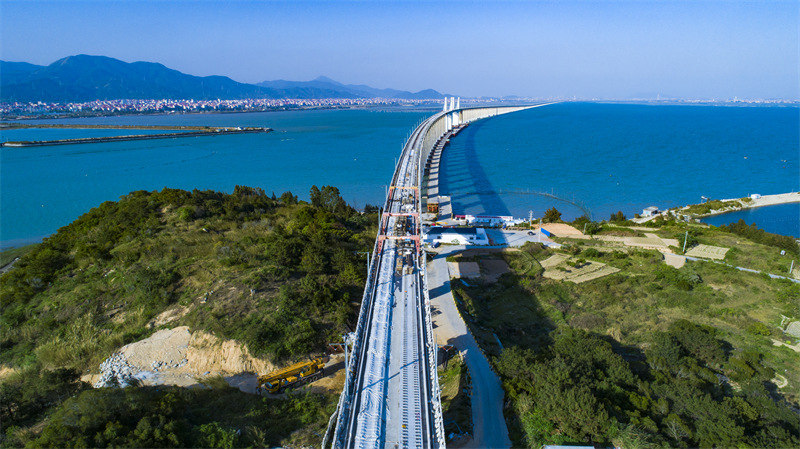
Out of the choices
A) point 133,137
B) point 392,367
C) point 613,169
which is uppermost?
point 133,137

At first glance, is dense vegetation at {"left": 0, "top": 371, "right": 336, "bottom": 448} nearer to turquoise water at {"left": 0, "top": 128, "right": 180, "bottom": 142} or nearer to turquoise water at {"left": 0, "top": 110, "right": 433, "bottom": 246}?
turquoise water at {"left": 0, "top": 110, "right": 433, "bottom": 246}

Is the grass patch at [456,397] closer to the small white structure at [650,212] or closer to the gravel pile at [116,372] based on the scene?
the gravel pile at [116,372]

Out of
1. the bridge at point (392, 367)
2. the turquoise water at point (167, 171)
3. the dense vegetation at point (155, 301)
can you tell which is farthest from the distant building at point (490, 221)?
the bridge at point (392, 367)

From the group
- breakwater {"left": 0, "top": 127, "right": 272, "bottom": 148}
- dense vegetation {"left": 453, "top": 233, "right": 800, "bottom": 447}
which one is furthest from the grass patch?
breakwater {"left": 0, "top": 127, "right": 272, "bottom": 148}

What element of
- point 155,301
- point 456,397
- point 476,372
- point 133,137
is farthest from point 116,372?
point 133,137

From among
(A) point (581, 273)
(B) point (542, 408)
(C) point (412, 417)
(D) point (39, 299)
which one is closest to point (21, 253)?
(D) point (39, 299)

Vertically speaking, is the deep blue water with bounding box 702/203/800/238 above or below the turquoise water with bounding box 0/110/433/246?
below

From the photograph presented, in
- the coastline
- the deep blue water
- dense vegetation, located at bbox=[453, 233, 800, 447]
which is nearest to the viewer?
dense vegetation, located at bbox=[453, 233, 800, 447]

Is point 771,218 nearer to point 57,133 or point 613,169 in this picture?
point 613,169
